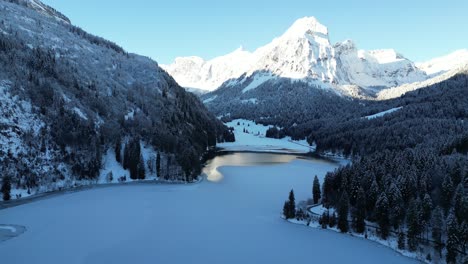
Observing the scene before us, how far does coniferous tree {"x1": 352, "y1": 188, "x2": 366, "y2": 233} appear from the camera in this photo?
6600cm

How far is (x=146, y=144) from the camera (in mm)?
132625

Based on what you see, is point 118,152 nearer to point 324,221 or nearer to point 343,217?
point 324,221

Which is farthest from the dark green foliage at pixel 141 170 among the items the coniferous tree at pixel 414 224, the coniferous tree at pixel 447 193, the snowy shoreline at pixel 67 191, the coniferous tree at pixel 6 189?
the coniferous tree at pixel 447 193

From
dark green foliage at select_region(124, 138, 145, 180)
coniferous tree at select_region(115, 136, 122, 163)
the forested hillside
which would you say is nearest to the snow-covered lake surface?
the forested hillside

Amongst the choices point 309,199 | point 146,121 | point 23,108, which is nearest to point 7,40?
point 23,108

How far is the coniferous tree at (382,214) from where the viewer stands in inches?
2530

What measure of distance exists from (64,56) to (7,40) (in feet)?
83.3

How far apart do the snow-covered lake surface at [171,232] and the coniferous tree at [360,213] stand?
11.4 ft

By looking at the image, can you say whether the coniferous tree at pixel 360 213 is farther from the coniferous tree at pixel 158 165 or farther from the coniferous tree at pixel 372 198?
the coniferous tree at pixel 158 165

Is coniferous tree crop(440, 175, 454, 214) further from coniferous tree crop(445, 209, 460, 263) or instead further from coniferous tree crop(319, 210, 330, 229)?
coniferous tree crop(319, 210, 330, 229)

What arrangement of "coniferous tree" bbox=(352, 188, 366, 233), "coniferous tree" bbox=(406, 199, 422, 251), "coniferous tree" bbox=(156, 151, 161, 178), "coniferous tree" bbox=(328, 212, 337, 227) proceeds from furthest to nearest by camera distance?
"coniferous tree" bbox=(156, 151, 161, 178) < "coniferous tree" bbox=(328, 212, 337, 227) < "coniferous tree" bbox=(352, 188, 366, 233) < "coniferous tree" bbox=(406, 199, 422, 251)

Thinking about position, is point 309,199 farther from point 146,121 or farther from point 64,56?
point 64,56

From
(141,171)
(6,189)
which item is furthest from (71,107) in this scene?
(6,189)

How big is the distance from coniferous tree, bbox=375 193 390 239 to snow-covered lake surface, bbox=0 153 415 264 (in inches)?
168
